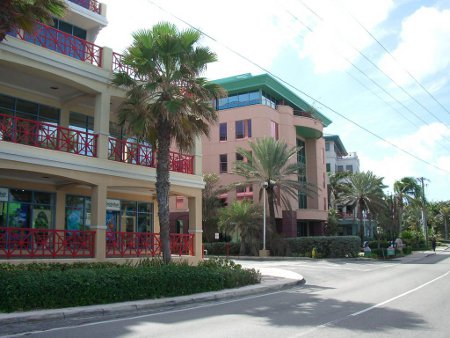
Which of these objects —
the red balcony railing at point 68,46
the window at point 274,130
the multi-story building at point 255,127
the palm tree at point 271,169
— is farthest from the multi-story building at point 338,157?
the red balcony railing at point 68,46

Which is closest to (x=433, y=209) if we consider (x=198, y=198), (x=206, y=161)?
(x=206, y=161)

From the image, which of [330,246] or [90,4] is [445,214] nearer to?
[330,246]

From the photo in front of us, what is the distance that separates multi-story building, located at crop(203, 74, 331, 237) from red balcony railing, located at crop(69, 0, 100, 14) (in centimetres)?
2148

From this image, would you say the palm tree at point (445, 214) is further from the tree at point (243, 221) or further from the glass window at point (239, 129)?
the tree at point (243, 221)

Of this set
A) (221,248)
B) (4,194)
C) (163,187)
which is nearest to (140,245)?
(163,187)

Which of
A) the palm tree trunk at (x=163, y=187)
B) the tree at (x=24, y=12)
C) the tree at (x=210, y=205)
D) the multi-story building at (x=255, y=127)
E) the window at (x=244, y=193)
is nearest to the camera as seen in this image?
the tree at (x=24, y=12)

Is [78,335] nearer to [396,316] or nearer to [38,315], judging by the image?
[38,315]

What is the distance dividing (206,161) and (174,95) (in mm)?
28949

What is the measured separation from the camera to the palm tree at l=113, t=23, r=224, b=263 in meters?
17.1

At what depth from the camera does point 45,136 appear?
56.3 ft

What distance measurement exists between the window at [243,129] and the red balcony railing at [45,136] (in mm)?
26469

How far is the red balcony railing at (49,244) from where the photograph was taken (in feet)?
53.3

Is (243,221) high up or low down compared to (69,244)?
up

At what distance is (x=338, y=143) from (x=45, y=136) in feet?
253
